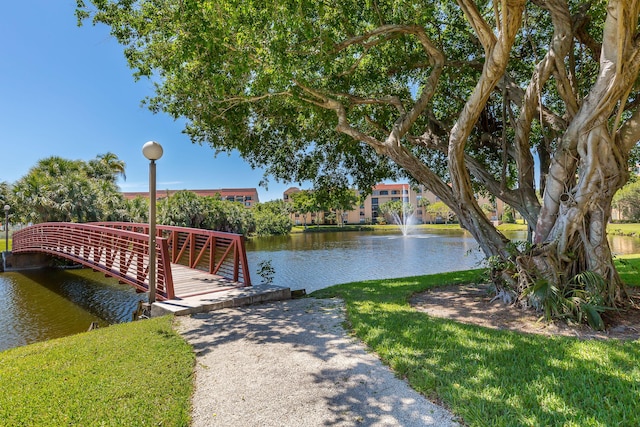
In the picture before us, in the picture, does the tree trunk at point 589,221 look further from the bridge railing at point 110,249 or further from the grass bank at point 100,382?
the bridge railing at point 110,249

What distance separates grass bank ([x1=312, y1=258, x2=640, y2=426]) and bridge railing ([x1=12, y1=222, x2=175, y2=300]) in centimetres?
460

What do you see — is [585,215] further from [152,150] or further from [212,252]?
[212,252]

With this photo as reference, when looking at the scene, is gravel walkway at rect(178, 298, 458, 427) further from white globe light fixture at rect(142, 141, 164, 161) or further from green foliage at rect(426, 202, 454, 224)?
green foliage at rect(426, 202, 454, 224)

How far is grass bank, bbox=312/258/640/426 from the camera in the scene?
2467 millimetres

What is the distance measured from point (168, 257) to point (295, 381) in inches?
193

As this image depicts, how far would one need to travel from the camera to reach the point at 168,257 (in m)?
7.20

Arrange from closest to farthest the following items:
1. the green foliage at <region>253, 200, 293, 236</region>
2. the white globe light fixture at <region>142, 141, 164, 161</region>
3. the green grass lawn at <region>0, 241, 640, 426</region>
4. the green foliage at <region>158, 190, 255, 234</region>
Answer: the green grass lawn at <region>0, 241, 640, 426</region> < the white globe light fixture at <region>142, 141, 164, 161</region> < the green foliage at <region>158, 190, 255, 234</region> < the green foliage at <region>253, 200, 293, 236</region>

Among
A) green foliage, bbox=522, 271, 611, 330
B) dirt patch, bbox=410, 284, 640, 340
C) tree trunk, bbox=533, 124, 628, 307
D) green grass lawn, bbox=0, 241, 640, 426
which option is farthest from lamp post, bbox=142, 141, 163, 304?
tree trunk, bbox=533, 124, 628, 307

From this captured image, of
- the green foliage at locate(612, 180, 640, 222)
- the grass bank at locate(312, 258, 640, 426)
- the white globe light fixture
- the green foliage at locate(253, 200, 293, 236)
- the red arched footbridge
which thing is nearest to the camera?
the grass bank at locate(312, 258, 640, 426)

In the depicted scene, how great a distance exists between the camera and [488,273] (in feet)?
20.0

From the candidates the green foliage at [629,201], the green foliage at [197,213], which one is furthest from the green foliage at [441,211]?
the green foliage at [197,213]

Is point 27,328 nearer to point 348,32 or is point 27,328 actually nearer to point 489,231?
point 348,32

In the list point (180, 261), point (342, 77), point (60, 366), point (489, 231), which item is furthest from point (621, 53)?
point (180, 261)

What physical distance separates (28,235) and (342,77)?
18.6 meters
